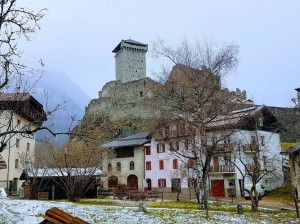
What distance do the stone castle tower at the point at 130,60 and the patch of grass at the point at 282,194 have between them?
69551mm

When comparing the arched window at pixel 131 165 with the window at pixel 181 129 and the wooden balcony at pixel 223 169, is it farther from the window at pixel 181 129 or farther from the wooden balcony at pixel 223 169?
the window at pixel 181 129

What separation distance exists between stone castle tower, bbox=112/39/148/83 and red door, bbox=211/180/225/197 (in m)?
66.2

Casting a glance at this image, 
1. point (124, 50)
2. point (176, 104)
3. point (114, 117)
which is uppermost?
point (124, 50)

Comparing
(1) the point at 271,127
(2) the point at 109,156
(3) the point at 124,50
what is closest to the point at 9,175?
(2) the point at 109,156

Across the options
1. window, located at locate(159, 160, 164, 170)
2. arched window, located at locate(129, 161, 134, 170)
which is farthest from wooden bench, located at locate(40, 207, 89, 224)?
arched window, located at locate(129, 161, 134, 170)

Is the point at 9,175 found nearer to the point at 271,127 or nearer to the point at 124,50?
the point at 271,127

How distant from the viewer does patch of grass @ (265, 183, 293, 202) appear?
33.2 meters

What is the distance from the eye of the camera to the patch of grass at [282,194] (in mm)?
33184

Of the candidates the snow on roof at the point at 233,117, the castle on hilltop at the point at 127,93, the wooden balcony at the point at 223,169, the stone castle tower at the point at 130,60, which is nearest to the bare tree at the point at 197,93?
the snow on roof at the point at 233,117

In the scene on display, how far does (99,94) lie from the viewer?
95.7m

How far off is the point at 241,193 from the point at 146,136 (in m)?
18.4

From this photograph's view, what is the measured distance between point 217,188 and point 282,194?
706cm

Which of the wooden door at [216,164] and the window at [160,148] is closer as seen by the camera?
the wooden door at [216,164]

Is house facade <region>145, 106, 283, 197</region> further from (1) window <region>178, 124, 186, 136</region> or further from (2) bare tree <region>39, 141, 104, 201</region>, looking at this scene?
(2) bare tree <region>39, 141, 104, 201</region>
